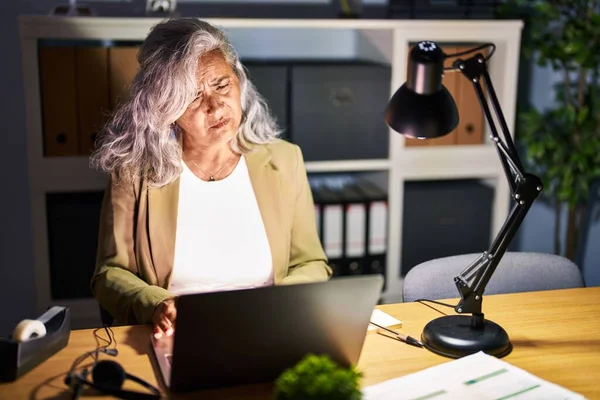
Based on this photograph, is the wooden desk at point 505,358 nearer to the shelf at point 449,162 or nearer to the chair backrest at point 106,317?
the chair backrest at point 106,317

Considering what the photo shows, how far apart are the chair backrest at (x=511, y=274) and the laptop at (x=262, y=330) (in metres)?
0.54

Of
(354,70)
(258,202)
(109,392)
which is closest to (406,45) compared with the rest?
(354,70)

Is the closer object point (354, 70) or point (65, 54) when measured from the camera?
point (65, 54)

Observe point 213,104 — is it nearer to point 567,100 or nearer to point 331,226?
point 331,226

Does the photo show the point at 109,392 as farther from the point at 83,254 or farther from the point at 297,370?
the point at 83,254

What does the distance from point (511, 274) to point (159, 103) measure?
3.15 feet

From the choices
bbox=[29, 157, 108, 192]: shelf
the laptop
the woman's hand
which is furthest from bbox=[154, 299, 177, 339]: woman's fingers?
bbox=[29, 157, 108, 192]: shelf

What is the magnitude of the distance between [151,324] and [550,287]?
0.99 metres

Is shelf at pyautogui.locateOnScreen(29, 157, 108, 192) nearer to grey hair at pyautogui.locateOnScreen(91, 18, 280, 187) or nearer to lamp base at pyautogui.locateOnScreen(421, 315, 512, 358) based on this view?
grey hair at pyautogui.locateOnScreen(91, 18, 280, 187)

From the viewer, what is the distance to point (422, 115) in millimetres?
1314

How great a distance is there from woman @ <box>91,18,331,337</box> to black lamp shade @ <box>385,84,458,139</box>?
0.62 m

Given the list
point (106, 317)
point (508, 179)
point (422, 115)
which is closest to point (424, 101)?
point (422, 115)

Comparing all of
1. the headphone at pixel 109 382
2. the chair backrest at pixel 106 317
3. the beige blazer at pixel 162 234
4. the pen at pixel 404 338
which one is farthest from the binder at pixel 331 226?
the headphone at pixel 109 382

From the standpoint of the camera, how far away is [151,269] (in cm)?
178
